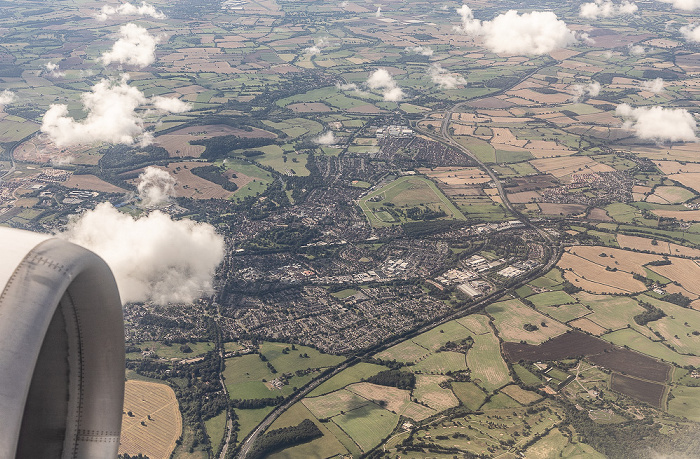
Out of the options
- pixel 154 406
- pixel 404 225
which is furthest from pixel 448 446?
pixel 404 225

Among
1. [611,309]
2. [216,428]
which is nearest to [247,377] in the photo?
[216,428]

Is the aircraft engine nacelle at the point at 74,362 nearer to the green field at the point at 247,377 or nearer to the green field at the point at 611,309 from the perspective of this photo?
the green field at the point at 247,377

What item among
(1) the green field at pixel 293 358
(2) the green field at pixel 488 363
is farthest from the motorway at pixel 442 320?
(2) the green field at pixel 488 363

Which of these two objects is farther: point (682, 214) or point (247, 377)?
point (682, 214)

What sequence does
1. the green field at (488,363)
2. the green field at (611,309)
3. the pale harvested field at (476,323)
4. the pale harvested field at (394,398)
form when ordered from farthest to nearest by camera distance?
the green field at (611,309), the pale harvested field at (476,323), the green field at (488,363), the pale harvested field at (394,398)

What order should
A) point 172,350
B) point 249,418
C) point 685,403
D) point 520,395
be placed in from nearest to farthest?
point 249,418
point 685,403
point 520,395
point 172,350

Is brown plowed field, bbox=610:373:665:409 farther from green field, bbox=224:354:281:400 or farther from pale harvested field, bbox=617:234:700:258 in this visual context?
green field, bbox=224:354:281:400

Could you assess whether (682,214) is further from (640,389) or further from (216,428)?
(216,428)

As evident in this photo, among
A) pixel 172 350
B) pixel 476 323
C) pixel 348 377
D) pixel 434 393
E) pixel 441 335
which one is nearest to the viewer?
pixel 434 393
